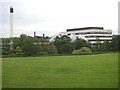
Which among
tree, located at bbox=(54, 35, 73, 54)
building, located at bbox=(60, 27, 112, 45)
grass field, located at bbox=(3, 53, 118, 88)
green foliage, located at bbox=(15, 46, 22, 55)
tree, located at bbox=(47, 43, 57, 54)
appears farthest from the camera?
building, located at bbox=(60, 27, 112, 45)

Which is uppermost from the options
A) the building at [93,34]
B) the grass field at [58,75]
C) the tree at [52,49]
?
the building at [93,34]

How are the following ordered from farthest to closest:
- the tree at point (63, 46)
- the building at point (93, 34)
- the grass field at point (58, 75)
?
the building at point (93, 34) → the tree at point (63, 46) → the grass field at point (58, 75)

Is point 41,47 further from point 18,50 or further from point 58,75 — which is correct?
point 58,75

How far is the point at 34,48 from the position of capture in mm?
6434

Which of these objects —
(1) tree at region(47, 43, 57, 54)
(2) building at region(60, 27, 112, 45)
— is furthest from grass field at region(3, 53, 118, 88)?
(2) building at region(60, 27, 112, 45)

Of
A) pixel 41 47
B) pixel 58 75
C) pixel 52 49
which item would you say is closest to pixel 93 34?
pixel 52 49

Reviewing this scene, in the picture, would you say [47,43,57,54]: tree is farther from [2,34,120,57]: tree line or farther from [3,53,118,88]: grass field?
[3,53,118,88]: grass field

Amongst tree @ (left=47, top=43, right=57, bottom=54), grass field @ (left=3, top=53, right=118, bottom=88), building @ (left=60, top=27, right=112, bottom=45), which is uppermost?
building @ (left=60, top=27, right=112, bottom=45)

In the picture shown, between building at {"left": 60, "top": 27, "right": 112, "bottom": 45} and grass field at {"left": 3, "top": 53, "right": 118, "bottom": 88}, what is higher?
building at {"left": 60, "top": 27, "right": 112, "bottom": 45}

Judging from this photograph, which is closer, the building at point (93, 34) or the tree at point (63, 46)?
the tree at point (63, 46)

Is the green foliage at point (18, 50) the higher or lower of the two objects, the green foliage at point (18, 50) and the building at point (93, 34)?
the lower

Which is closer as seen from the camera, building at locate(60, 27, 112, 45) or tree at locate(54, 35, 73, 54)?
tree at locate(54, 35, 73, 54)

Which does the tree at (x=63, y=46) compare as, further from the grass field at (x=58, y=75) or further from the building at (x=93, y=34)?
the grass field at (x=58, y=75)

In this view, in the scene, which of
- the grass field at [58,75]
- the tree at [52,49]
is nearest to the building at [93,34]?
the tree at [52,49]
